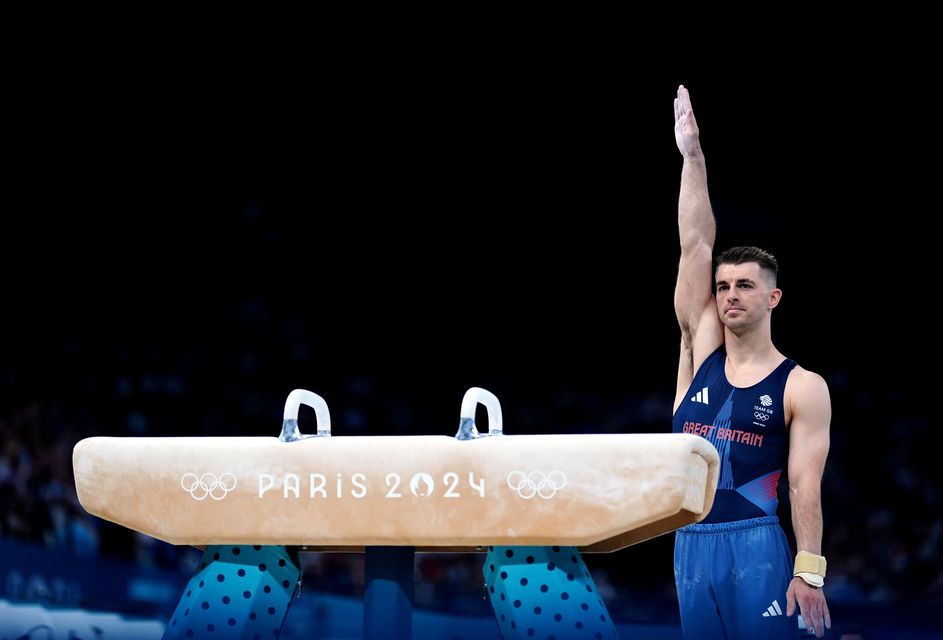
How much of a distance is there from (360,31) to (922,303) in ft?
19.7

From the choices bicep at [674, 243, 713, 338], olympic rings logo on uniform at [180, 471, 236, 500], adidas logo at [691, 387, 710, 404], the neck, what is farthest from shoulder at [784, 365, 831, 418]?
olympic rings logo on uniform at [180, 471, 236, 500]

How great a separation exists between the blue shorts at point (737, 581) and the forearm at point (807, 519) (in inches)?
3.9

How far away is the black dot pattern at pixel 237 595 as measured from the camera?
2453 millimetres

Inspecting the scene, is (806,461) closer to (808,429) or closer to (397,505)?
(808,429)

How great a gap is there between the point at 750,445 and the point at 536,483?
1123 millimetres

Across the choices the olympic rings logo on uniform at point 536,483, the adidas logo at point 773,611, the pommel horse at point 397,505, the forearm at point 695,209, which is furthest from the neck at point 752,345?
the olympic rings logo on uniform at point 536,483

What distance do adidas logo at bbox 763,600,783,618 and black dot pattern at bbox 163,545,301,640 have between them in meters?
1.33

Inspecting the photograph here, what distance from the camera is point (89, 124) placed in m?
11.0

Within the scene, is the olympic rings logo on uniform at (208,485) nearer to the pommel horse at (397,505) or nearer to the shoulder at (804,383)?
the pommel horse at (397,505)

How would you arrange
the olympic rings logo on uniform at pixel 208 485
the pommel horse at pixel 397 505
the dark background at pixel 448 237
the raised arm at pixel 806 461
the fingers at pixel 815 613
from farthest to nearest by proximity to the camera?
the dark background at pixel 448 237 < the raised arm at pixel 806 461 < the fingers at pixel 815 613 < the olympic rings logo on uniform at pixel 208 485 < the pommel horse at pixel 397 505

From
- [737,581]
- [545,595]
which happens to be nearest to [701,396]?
[737,581]

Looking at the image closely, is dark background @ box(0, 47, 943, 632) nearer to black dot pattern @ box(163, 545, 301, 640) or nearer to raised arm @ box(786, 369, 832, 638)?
raised arm @ box(786, 369, 832, 638)

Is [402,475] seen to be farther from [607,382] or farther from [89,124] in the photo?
[89,124]

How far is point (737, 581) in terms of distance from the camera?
3.09 m
